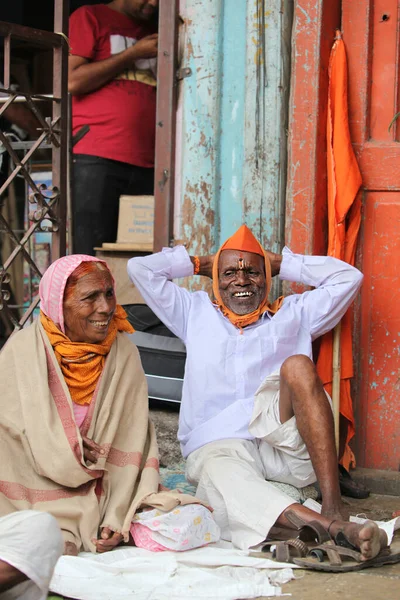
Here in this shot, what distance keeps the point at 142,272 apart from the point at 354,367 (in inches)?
46.6

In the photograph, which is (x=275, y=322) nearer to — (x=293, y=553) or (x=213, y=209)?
(x=213, y=209)

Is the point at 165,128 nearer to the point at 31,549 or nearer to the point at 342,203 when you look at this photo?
the point at 342,203

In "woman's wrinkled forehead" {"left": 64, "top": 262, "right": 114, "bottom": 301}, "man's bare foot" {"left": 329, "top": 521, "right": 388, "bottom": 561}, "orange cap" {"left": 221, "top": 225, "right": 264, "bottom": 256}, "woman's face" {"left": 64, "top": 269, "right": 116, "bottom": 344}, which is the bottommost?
"man's bare foot" {"left": 329, "top": 521, "right": 388, "bottom": 561}

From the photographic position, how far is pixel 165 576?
3.01 metres

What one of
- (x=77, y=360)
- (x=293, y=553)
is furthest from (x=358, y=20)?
(x=293, y=553)

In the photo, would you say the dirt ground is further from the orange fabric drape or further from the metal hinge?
the metal hinge

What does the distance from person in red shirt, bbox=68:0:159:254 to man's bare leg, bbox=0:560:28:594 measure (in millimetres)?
3507

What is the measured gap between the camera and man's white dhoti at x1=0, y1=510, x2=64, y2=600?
2217mm

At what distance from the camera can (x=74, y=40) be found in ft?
18.0

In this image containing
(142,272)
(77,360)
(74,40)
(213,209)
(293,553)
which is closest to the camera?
(293,553)

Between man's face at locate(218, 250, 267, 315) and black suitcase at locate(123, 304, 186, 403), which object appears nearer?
man's face at locate(218, 250, 267, 315)

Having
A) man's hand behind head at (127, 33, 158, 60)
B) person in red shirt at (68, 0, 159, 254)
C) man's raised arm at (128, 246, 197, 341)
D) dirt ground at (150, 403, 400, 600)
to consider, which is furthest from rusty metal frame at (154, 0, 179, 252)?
dirt ground at (150, 403, 400, 600)

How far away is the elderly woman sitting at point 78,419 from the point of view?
131 inches

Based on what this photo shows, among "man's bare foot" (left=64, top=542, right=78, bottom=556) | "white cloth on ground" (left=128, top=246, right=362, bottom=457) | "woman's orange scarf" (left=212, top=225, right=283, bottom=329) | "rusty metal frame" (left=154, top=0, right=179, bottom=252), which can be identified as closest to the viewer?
"man's bare foot" (left=64, top=542, right=78, bottom=556)
